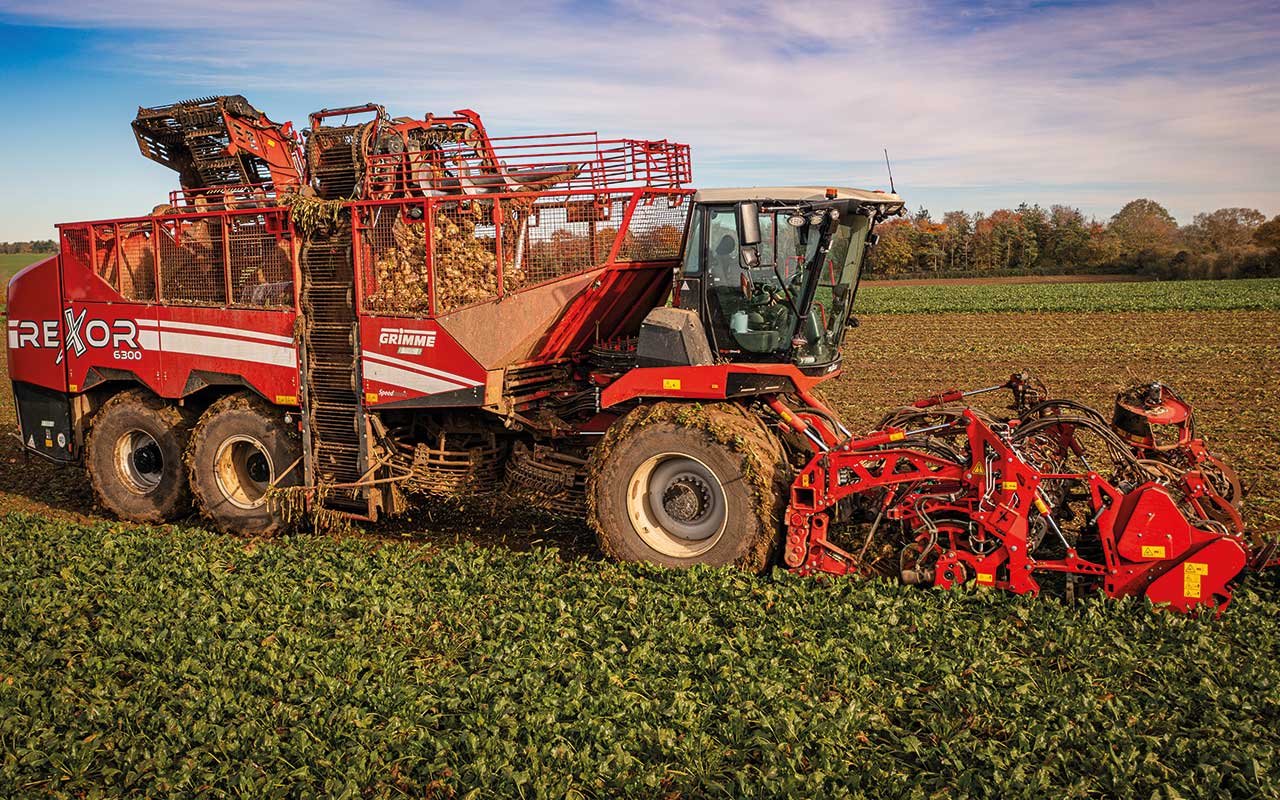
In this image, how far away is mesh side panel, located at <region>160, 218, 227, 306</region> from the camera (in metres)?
9.46

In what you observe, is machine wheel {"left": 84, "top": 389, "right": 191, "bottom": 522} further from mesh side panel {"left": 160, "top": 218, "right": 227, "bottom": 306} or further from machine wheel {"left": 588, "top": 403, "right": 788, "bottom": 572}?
machine wheel {"left": 588, "top": 403, "right": 788, "bottom": 572}

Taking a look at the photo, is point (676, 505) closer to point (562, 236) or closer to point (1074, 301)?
point (562, 236)

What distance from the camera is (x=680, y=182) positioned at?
8.24 m

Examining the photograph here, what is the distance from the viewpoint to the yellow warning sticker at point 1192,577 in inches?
234

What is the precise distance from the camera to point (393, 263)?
8.67 m

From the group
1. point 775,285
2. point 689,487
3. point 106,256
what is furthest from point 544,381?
point 106,256

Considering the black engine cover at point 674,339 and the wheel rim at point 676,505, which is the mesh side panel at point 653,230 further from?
the wheel rim at point 676,505

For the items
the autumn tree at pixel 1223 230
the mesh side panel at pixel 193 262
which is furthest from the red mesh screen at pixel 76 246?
the autumn tree at pixel 1223 230

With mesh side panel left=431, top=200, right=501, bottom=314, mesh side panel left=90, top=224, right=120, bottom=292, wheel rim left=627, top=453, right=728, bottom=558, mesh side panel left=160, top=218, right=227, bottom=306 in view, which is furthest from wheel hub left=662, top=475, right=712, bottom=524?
mesh side panel left=90, top=224, right=120, bottom=292

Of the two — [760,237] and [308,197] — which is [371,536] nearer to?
[308,197]

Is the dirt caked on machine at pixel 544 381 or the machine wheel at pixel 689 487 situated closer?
the dirt caked on machine at pixel 544 381

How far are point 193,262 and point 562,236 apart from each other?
3.99 meters

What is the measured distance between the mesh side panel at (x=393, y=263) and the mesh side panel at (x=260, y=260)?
2.79 feet

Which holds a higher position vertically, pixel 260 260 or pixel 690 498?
pixel 260 260
